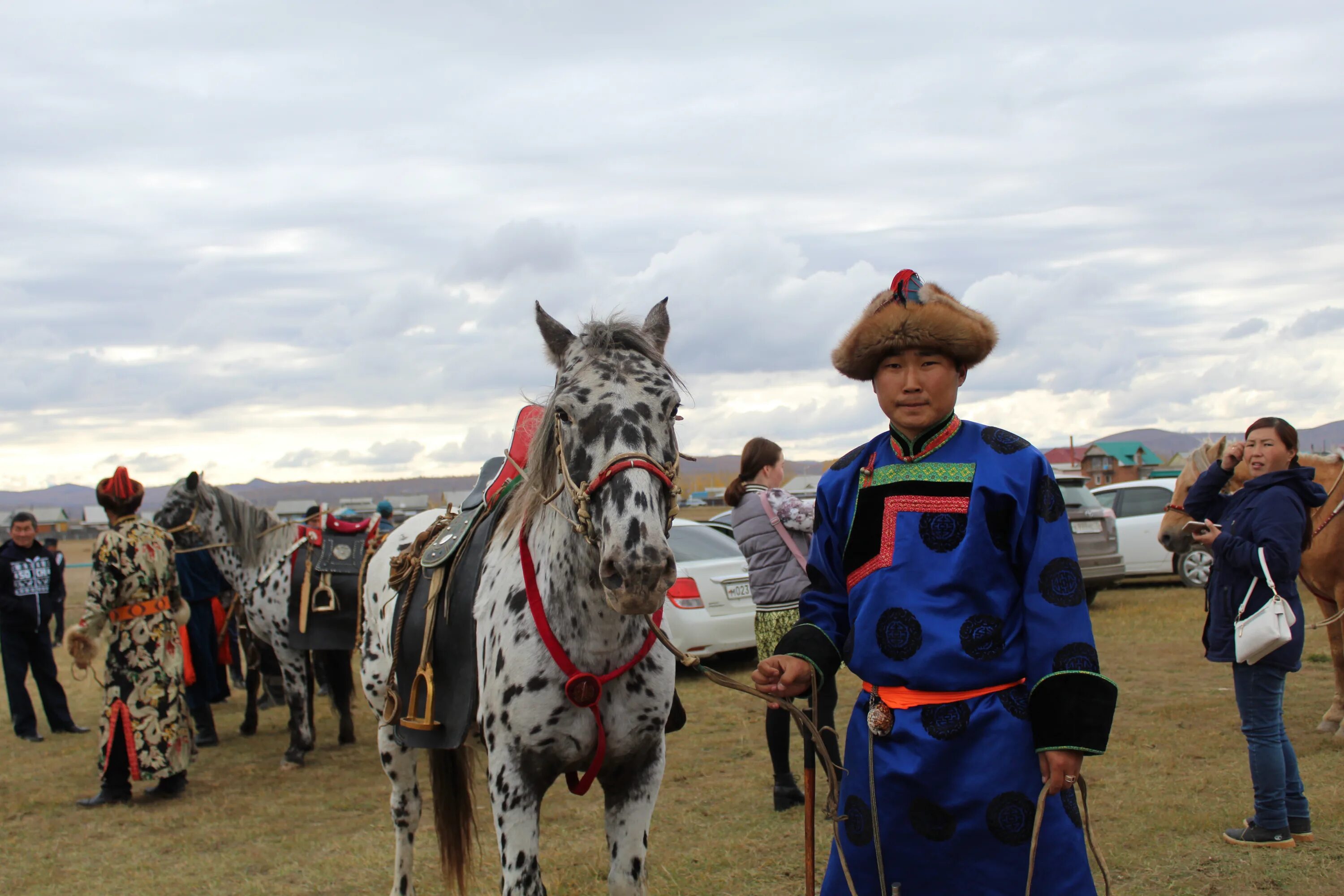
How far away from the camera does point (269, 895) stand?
15.3 feet

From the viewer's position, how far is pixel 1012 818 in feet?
6.57

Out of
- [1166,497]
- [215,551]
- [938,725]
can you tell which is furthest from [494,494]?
[1166,497]

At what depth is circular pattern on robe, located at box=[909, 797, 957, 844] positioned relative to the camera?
2.05 meters

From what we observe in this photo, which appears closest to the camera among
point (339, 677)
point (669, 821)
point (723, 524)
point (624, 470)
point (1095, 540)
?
point (624, 470)

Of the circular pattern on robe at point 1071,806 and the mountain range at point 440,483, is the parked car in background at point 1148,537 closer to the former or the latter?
the circular pattern on robe at point 1071,806

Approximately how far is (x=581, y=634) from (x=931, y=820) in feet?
3.80

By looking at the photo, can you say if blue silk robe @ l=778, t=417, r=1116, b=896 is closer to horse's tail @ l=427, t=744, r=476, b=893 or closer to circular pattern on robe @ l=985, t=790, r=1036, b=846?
circular pattern on robe @ l=985, t=790, r=1036, b=846

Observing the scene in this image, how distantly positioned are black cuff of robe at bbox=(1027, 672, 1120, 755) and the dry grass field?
8.86 feet

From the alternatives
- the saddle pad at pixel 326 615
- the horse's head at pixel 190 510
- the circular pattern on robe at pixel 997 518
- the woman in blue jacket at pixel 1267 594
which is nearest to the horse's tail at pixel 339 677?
the saddle pad at pixel 326 615

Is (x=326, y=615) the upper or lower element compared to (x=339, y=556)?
lower

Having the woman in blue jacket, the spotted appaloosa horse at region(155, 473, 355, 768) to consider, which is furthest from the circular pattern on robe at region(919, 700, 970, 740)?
the spotted appaloosa horse at region(155, 473, 355, 768)

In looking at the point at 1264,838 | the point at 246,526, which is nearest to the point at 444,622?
the point at 1264,838

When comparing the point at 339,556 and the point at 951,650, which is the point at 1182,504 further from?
the point at 339,556

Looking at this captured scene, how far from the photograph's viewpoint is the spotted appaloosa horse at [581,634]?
8.80ft
